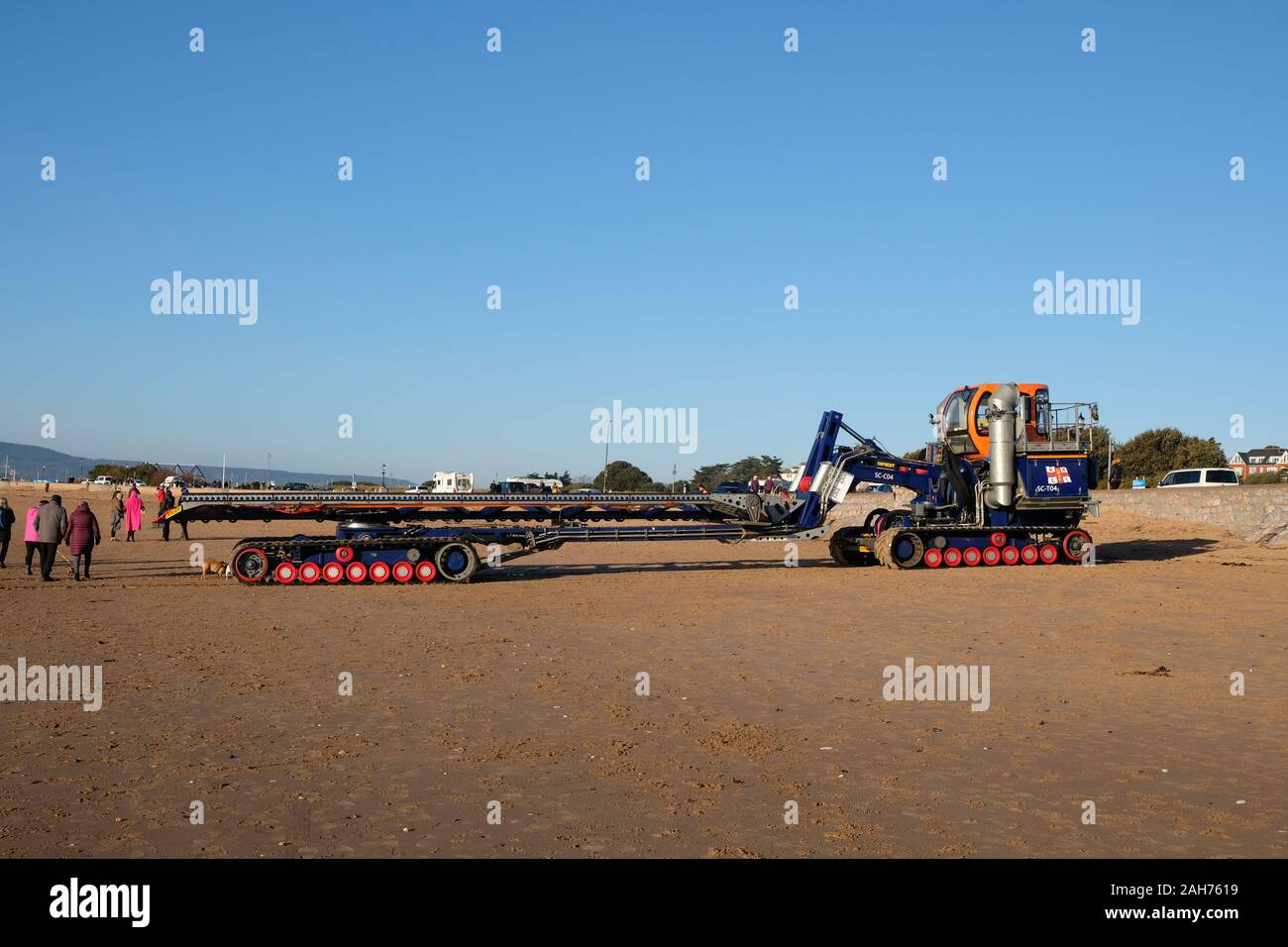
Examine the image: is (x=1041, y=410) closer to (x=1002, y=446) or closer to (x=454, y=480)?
(x=1002, y=446)

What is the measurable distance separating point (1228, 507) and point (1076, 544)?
12.3 m

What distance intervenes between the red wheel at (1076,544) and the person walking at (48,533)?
23.9 metres

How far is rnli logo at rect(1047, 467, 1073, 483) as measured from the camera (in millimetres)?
25859

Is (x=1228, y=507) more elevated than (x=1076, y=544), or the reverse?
(x=1228, y=507)

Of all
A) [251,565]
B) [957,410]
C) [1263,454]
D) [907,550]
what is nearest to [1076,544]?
[957,410]

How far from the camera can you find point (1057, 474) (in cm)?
2586

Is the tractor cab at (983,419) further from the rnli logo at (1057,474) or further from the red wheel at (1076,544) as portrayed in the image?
the red wheel at (1076,544)

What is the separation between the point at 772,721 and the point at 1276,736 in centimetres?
432

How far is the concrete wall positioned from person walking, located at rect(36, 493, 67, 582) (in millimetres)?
34890

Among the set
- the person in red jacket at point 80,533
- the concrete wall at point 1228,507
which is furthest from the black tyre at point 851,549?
the person in red jacket at point 80,533

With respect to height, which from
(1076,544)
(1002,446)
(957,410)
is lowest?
(1076,544)

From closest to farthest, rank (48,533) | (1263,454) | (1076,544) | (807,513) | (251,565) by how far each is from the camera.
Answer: (251,565), (48,533), (807,513), (1076,544), (1263,454)

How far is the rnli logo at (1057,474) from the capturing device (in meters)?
25.9
